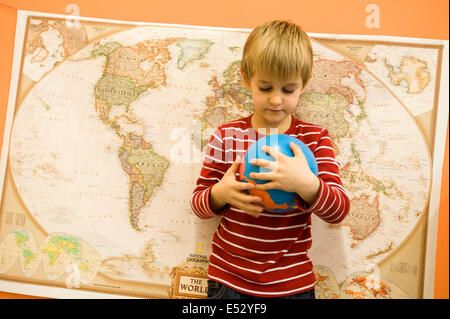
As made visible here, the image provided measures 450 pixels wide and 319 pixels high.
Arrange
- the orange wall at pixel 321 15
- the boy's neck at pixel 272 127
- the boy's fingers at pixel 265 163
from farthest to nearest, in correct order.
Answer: the orange wall at pixel 321 15 → the boy's neck at pixel 272 127 → the boy's fingers at pixel 265 163

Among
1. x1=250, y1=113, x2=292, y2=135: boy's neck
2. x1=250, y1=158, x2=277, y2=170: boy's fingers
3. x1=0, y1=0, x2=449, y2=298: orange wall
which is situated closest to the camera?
x1=250, y1=158, x2=277, y2=170: boy's fingers

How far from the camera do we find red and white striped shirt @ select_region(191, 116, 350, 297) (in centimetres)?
89

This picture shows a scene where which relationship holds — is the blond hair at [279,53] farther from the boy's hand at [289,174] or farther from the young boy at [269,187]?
the boy's hand at [289,174]

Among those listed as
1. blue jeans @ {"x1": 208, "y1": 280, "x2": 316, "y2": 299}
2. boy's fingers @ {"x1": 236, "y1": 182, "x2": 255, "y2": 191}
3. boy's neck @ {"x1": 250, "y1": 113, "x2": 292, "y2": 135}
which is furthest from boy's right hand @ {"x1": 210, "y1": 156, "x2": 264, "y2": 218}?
blue jeans @ {"x1": 208, "y1": 280, "x2": 316, "y2": 299}

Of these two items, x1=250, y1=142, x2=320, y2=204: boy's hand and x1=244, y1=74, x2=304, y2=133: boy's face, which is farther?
x1=244, y1=74, x2=304, y2=133: boy's face

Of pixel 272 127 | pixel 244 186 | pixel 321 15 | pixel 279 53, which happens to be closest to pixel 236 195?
pixel 244 186

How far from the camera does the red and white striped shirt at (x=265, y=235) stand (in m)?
0.89

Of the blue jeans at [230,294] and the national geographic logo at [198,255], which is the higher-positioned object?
the national geographic logo at [198,255]

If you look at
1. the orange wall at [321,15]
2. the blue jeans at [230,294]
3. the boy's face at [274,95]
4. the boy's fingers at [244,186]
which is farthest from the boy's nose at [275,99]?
the blue jeans at [230,294]

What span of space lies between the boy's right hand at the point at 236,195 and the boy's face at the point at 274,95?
0.17m

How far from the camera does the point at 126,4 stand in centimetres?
117

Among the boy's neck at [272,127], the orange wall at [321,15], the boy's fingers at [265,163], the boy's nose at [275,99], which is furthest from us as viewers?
the orange wall at [321,15]

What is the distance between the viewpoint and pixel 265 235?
2.94ft

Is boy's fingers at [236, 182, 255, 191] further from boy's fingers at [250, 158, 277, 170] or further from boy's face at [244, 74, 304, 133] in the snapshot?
boy's face at [244, 74, 304, 133]
